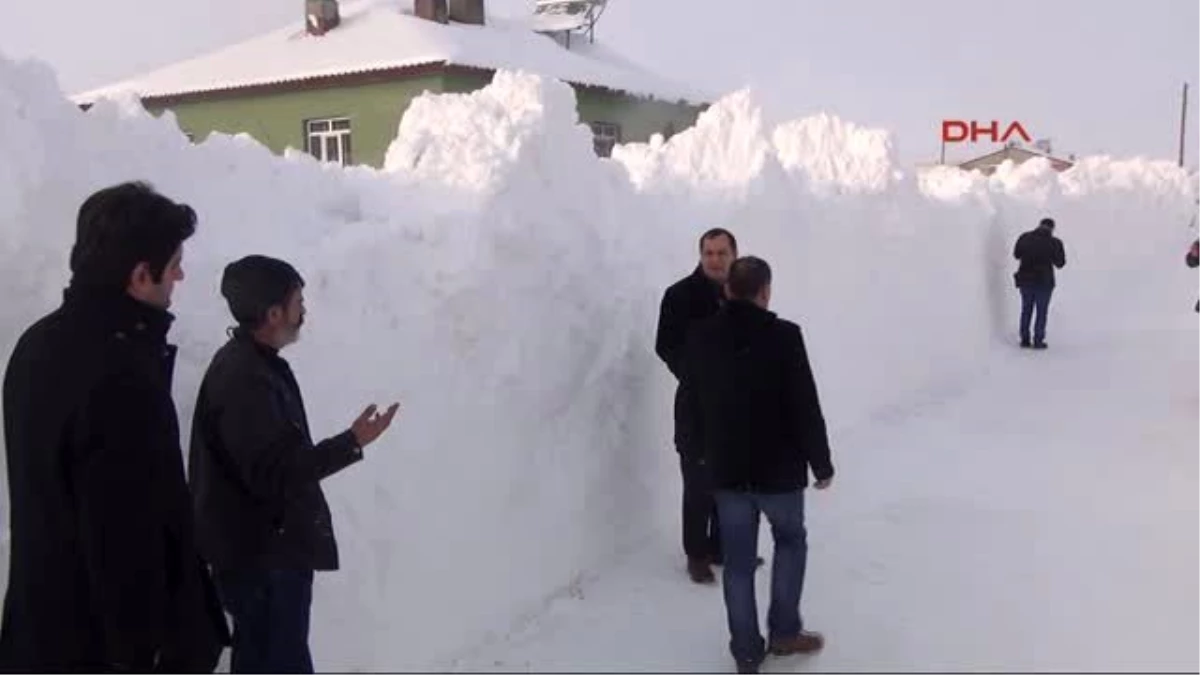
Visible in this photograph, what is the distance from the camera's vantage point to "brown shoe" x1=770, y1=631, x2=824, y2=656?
450 centimetres

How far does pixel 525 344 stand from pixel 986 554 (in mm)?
2765

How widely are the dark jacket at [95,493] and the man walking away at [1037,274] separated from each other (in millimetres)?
12813

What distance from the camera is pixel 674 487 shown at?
6.38 metres

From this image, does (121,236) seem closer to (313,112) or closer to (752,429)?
(752,429)

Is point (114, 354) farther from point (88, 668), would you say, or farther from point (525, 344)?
point (525, 344)

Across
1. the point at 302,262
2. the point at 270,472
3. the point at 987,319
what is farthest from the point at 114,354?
the point at 987,319

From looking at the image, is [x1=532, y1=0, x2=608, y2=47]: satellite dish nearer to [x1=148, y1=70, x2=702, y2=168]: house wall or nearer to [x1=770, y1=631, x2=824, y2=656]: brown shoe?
[x1=148, y1=70, x2=702, y2=168]: house wall

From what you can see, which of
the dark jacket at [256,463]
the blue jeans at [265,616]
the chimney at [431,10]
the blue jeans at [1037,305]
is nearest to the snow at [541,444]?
the dark jacket at [256,463]

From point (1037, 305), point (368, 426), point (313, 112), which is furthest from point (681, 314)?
point (313, 112)

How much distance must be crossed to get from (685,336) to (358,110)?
22.6 metres

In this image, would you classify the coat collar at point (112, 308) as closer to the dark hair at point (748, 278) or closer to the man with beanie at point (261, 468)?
the man with beanie at point (261, 468)

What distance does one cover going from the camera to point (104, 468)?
253cm

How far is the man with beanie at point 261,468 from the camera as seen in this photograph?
291cm

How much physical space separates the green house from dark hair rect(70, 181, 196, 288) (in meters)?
22.1
